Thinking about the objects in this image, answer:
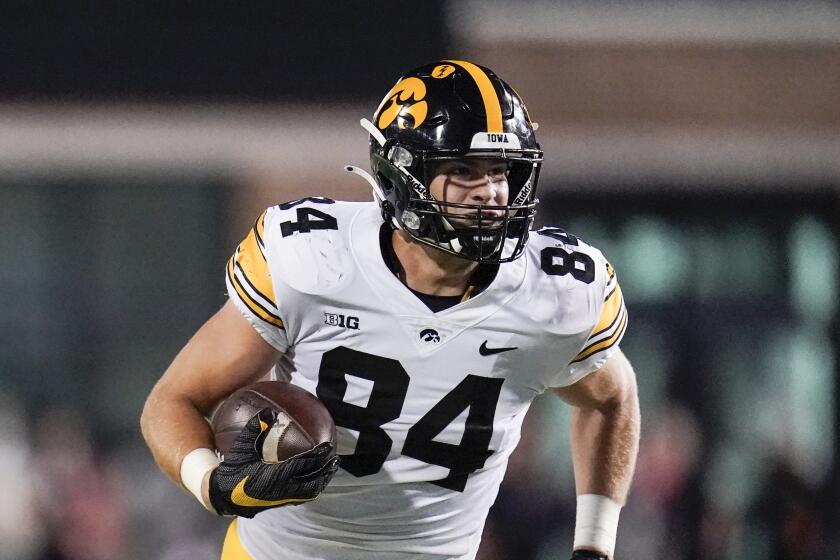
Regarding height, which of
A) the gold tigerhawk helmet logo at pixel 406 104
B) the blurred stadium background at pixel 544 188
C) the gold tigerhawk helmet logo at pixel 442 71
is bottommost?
the blurred stadium background at pixel 544 188

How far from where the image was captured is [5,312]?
223 inches

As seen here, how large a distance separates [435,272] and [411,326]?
122mm

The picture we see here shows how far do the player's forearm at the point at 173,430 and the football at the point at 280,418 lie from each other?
6cm

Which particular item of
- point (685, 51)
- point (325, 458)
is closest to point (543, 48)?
point (685, 51)

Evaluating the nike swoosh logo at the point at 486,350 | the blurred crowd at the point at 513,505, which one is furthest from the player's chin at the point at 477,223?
the blurred crowd at the point at 513,505

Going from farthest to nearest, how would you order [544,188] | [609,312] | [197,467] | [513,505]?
[544,188], [513,505], [609,312], [197,467]

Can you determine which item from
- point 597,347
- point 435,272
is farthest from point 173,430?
point 597,347

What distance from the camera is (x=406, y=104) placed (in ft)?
7.44

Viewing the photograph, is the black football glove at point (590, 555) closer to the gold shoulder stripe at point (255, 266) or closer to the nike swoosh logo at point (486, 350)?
the nike swoosh logo at point (486, 350)

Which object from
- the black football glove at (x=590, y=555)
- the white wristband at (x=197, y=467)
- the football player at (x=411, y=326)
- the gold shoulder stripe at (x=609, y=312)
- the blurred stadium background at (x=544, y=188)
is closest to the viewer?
the white wristband at (x=197, y=467)

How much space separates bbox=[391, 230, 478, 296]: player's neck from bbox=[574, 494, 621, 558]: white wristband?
0.53 meters

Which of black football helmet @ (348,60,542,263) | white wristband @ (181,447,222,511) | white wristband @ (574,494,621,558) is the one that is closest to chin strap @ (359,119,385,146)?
black football helmet @ (348,60,542,263)

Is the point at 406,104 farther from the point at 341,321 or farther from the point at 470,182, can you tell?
the point at 341,321

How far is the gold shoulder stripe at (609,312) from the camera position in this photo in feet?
7.50
